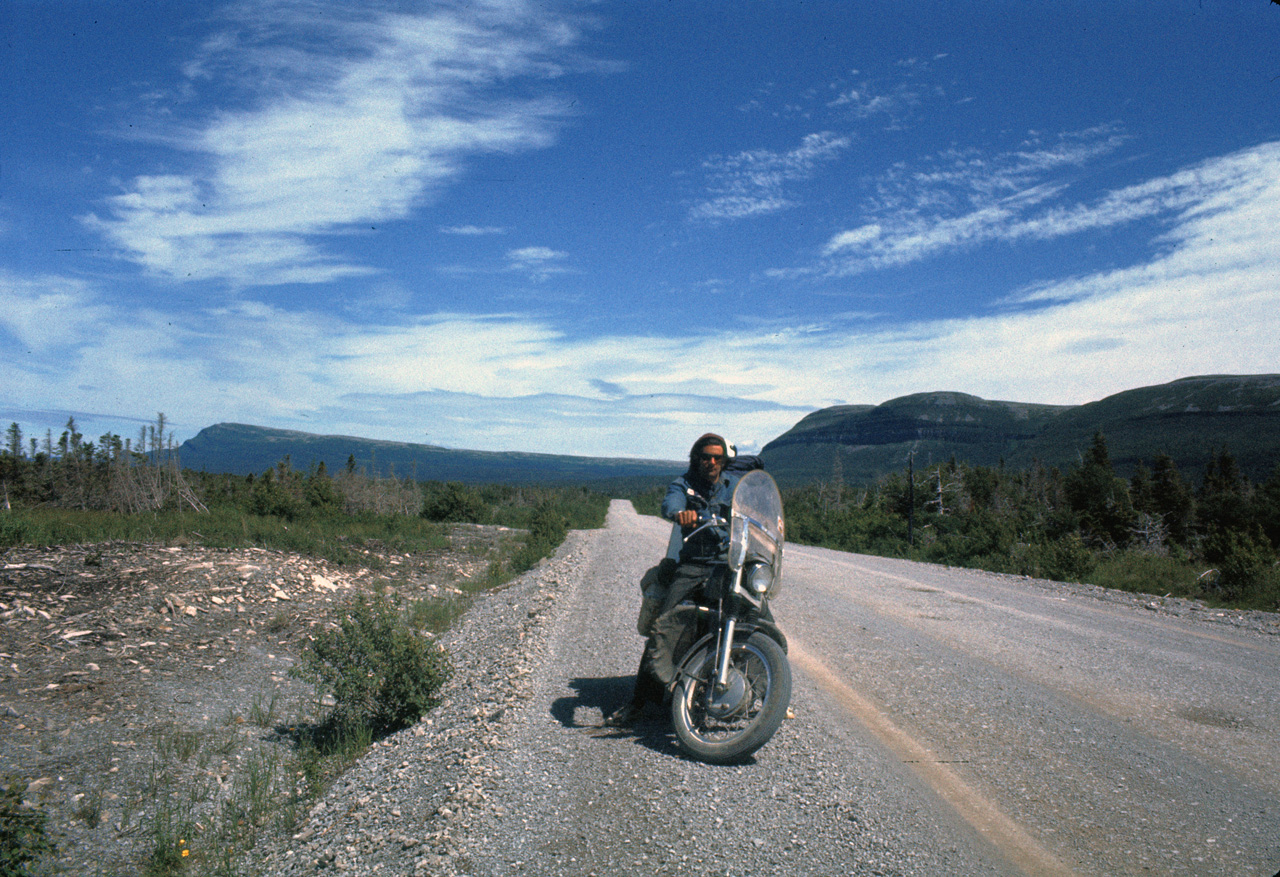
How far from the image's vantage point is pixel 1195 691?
584cm

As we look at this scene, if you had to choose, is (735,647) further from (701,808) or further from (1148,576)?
(1148,576)

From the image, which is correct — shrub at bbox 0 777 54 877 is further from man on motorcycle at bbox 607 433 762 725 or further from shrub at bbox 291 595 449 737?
man on motorcycle at bbox 607 433 762 725

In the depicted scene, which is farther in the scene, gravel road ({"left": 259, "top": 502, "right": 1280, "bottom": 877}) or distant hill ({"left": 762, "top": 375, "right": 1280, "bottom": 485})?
distant hill ({"left": 762, "top": 375, "right": 1280, "bottom": 485})

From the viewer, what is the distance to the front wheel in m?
4.09

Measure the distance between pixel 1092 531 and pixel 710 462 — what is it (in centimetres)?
3225

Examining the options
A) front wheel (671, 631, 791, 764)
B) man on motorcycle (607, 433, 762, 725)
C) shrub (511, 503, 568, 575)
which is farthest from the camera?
shrub (511, 503, 568, 575)

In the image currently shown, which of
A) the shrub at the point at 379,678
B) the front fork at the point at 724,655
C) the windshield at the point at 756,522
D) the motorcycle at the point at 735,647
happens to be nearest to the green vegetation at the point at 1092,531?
the windshield at the point at 756,522

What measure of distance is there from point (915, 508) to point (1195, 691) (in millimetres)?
31565

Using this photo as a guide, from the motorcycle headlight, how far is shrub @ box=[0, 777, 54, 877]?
12.9ft

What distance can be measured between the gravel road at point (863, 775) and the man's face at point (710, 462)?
179 cm

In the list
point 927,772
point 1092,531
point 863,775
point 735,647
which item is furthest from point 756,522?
point 1092,531

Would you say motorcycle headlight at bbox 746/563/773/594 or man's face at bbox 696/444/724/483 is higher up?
man's face at bbox 696/444/724/483

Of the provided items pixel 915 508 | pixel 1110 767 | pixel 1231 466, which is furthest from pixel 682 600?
pixel 1231 466

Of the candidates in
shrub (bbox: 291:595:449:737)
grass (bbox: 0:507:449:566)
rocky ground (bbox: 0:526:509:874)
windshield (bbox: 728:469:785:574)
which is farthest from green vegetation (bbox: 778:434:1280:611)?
grass (bbox: 0:507:449:566)
